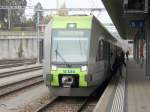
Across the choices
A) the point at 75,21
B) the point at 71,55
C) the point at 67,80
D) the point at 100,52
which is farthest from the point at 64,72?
the point at 100,52

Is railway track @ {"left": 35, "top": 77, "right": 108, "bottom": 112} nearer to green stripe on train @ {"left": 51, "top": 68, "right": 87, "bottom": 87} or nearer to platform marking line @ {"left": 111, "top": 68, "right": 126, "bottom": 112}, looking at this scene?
green stripe on train @ {"left": 51, "top": 68, "right": 87, "bottom": 87}

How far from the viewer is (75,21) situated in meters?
18.3

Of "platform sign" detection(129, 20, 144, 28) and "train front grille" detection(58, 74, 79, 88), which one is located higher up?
"platform sign" detection(129, 20, 144, 28)

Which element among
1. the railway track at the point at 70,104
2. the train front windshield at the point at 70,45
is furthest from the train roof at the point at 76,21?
the railway track at the point at 70,104

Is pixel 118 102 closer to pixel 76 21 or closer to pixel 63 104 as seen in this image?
pixel 63 104

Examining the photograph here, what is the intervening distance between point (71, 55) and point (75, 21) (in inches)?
54.2

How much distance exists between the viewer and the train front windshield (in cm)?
1772

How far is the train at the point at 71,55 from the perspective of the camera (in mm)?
17406

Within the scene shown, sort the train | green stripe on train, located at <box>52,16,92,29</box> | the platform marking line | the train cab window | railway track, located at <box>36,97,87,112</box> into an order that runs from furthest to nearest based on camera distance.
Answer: the train cab window < green stripe on train, located at <box>52,16,92,29</box> < the train < railway track, located at <box>36,97,87,112</box> < the platform marking line

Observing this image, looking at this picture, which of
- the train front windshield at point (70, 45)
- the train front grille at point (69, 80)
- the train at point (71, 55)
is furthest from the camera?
the train front windshield at point (70, 45)

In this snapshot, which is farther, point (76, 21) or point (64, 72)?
point (76, 21)

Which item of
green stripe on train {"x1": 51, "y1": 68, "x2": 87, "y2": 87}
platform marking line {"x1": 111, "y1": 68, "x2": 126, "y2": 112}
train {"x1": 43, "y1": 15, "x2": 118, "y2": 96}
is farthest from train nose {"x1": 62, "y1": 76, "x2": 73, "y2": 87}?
platform marking line {"x1": 111, "y1": 68, "x2": 126, "y2": 112}

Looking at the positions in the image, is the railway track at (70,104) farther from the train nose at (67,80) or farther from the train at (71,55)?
the train nose at (67,80)

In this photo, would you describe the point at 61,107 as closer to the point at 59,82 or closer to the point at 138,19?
the point at 59,82
